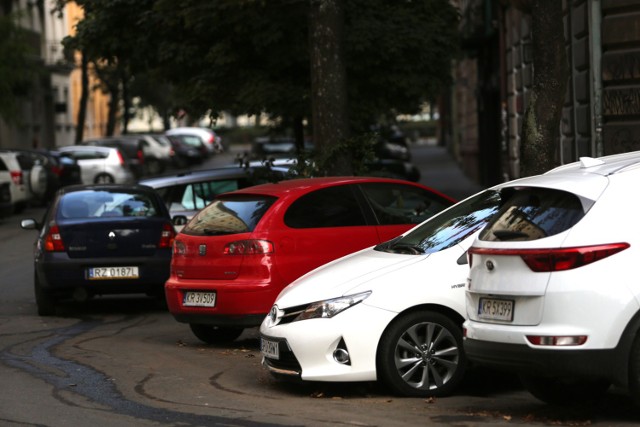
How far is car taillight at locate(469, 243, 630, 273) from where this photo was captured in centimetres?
732

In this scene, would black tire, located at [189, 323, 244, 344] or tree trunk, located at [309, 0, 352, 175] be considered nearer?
black tire, located at [189, 323, 244, 344]

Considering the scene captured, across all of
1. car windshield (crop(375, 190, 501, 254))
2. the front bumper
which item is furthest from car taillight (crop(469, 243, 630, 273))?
car windshield (crop(375, 190, 501, 254))

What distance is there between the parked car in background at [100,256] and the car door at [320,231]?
3.68 m

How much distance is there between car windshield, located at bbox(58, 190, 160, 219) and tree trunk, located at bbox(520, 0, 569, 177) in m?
4.56

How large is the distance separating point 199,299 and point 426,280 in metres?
3.16

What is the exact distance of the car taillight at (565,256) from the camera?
24.0 feet

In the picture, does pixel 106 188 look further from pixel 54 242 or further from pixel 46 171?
pixel 46 171

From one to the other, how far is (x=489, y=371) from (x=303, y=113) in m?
13.5

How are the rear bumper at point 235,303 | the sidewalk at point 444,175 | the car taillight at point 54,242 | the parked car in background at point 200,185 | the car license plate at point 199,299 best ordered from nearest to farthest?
1. the rear bumper at point 235,303
2. the car license plate at point 199,299
3. the car taillight at point 54,242
4. the parked car in background at point 200,185
5. the sidewalk at point 444,175

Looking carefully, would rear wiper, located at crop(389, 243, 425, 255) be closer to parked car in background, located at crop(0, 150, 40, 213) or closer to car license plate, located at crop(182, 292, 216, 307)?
car license plate, located at crop(182, 292, 216, 307)

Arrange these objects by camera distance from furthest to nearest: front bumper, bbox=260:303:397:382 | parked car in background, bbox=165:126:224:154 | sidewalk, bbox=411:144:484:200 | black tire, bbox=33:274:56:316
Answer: parked car in background, bbox=165:126:224:154
sidewalk, bbox=411:144:484:200
black tire, bbox=33:274:56:316
front bumper, bbox=260:303:397:382

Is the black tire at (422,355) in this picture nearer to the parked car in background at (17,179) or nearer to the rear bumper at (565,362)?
the rear bumper at (565,362)

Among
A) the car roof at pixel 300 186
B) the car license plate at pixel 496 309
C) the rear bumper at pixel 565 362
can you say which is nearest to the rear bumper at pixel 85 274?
the car roof at pixel 300 186

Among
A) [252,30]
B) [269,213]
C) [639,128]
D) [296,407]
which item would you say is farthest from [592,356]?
[252,30]
